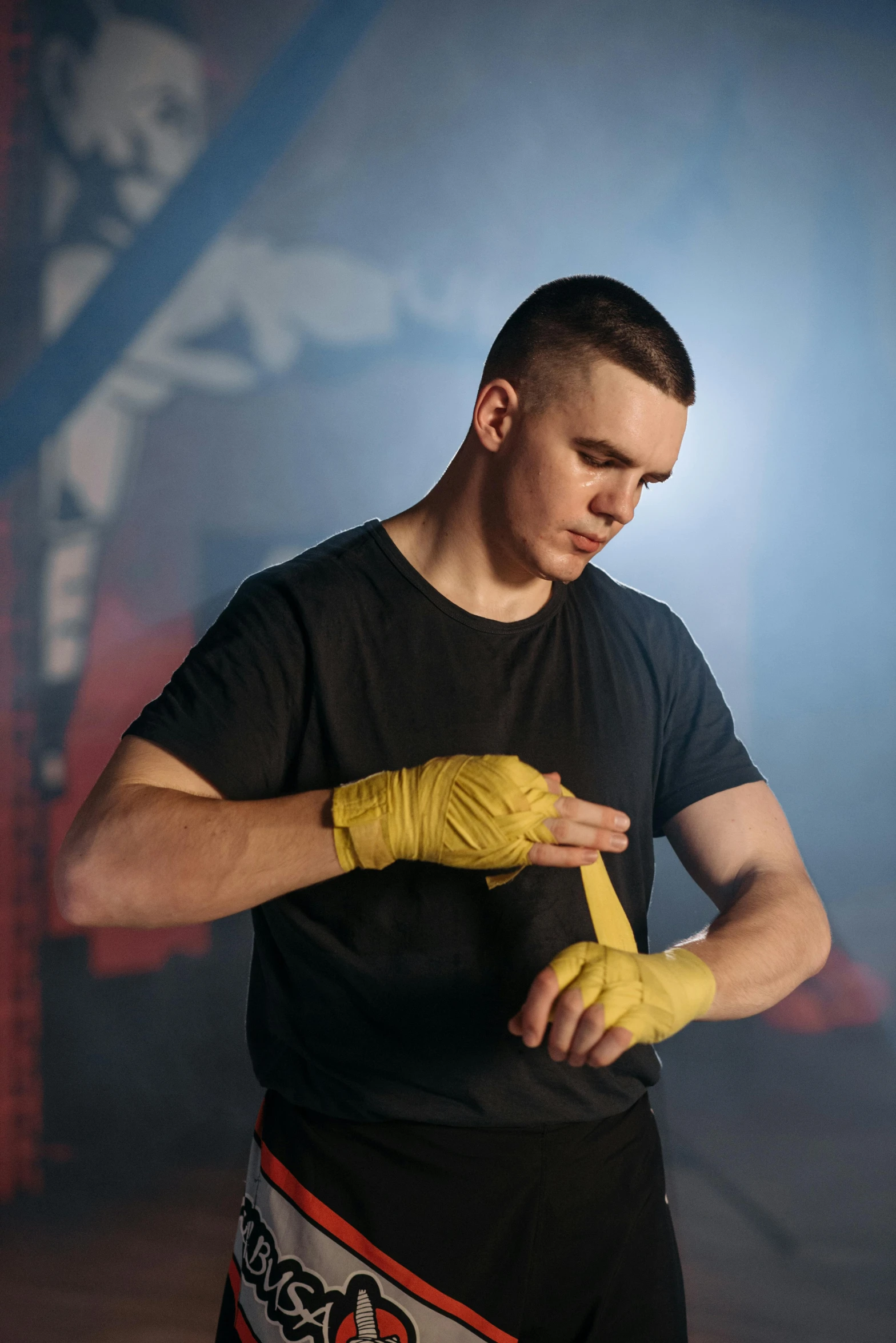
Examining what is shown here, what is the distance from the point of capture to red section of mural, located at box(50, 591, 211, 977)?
2.71 meters

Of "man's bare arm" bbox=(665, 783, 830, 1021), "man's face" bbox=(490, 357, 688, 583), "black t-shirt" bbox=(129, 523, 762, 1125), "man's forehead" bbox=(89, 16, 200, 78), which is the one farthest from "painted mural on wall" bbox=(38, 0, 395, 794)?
"man's bare arm" bbox=(665, 783, 830, 1021)

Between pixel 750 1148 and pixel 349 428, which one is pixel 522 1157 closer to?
pixel 750 1148

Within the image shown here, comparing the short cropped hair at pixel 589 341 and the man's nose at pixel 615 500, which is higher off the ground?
the short cropped hair at pixel 589 341

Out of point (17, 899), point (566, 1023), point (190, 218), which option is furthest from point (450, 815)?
point (190, 218)

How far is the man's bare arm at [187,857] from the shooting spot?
974 millimetres

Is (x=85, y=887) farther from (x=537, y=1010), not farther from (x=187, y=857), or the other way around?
(x=537, y=1010)

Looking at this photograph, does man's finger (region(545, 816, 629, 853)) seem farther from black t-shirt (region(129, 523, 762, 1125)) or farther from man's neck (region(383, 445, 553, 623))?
man's neck (region(383, 445, 553, 623))

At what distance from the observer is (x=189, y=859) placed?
3.19ft

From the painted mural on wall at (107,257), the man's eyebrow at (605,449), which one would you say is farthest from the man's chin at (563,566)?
the painted mural on wall at (107,257)

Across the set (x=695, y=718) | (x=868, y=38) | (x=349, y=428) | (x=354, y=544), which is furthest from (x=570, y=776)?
(x=868, y=38)

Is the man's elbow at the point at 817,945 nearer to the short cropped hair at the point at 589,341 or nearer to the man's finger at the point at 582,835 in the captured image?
the man's finger at the point at 582,835

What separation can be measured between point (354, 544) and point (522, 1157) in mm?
703

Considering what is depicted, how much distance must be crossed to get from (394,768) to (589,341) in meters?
0.53

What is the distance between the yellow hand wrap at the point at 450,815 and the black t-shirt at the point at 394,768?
148 mm
